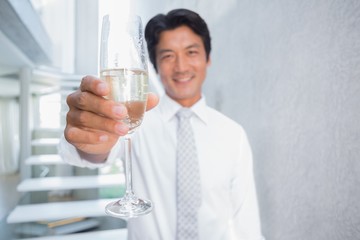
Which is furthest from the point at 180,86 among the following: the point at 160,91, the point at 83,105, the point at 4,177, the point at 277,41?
the point at 4,177

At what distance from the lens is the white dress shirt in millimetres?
958

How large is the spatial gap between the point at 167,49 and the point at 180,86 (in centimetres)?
16

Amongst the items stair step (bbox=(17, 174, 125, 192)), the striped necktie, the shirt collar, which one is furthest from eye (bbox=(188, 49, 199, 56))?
stair step (bbox=(17, 174, 125, 192))

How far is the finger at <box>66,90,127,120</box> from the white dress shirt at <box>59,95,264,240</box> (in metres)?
0.59

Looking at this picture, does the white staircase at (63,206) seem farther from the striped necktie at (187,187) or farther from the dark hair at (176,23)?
the dark hair at (176,23)

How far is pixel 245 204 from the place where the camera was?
3.14 ft

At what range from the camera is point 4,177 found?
3.96 metres

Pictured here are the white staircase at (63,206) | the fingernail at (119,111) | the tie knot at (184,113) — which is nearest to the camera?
the fingernail at (119,111)

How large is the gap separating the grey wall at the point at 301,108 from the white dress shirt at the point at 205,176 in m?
→ 0.11

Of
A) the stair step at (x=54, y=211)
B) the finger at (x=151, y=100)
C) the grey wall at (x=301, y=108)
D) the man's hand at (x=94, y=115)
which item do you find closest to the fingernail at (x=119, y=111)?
the man's hand at (x=94, y=115)

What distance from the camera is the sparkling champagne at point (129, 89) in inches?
17.0

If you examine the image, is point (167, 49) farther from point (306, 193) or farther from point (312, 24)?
point (306, 193)

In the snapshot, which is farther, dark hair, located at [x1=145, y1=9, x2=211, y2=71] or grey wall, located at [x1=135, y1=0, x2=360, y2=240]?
dark hair, located at [x1=145, y1=9, x2=211, y2=71]

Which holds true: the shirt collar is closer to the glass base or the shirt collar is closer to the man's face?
the man's face
